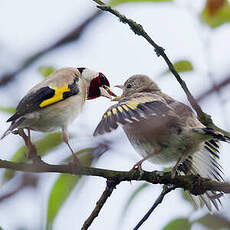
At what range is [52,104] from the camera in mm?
4473

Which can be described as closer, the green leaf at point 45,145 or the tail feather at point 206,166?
the green leaf at point 45,145

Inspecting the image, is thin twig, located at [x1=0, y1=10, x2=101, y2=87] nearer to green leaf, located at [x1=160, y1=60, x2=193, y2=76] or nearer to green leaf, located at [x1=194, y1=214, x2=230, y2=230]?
green leaf, located at [x1=194, y1=214, x2=230, y2=230]

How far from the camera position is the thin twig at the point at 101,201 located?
3.01m

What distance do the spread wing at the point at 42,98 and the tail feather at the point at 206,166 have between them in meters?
1.57

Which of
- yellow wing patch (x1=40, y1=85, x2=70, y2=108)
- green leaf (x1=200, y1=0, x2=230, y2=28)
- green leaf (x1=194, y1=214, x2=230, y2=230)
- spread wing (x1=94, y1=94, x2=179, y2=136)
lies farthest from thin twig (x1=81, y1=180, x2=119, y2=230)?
yellow wing patch (x1=40, y1=85, x2=70, y2=108)

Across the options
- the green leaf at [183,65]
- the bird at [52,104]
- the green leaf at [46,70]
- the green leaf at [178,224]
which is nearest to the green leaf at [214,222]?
the green leaf at [178,224]

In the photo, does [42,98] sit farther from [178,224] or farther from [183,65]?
[178,224]

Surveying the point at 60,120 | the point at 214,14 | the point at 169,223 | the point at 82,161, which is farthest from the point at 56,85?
the point at 82,161

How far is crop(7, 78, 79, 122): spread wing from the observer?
392cm

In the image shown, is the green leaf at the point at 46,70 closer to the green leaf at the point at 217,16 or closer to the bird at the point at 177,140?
the bird at the point at 177,140

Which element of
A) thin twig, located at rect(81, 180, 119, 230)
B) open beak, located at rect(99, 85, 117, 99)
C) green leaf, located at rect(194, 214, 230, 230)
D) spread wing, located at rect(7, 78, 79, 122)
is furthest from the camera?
open beak, located at rect(99, 85, 117, 99)

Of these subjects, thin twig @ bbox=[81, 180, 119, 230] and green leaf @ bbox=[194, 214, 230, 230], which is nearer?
green leaf @ bbox=[194, 214, 230, 230]

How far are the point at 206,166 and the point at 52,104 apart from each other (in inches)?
69.8

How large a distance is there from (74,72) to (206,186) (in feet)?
9.61
